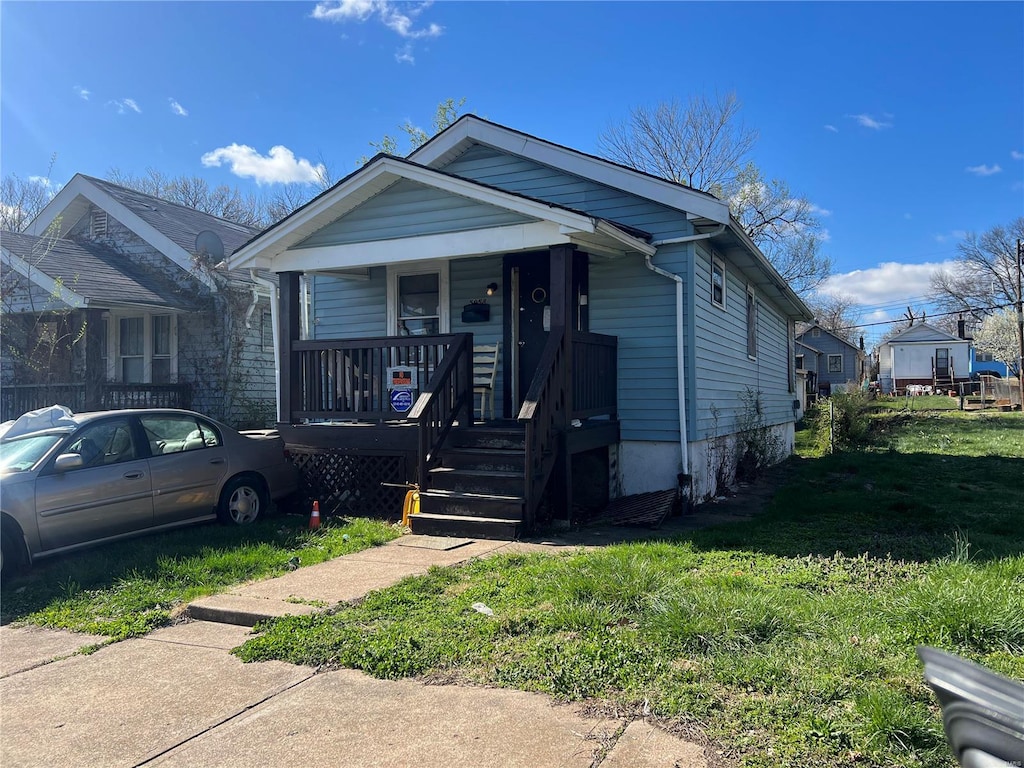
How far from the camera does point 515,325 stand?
32.9 ft

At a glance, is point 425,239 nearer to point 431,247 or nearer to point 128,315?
point 431,247

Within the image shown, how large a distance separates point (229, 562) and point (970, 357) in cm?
7066

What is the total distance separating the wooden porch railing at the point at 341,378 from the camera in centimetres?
899

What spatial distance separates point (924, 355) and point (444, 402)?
63.5 m

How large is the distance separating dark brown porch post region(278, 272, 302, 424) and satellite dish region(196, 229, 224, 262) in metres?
5.92

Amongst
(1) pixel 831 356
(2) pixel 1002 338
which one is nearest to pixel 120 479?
(1) pixel 831 356

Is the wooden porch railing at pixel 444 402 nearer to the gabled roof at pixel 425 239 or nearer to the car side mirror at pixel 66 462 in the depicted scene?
the gabled roof at pixel 425 239

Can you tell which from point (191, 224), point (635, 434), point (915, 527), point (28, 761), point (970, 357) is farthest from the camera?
point (970, 357)

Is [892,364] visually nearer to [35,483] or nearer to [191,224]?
[191,224]

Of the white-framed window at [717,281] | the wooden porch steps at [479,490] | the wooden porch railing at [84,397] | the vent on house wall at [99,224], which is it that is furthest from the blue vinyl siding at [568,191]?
the vent on house wall at [99,224]

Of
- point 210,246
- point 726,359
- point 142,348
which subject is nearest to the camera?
point 726,359

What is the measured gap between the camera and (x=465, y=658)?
3.89 m

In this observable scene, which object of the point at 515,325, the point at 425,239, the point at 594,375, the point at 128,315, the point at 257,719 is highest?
the point at 425,239

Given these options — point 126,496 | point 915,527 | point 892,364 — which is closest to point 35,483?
point 126,496
